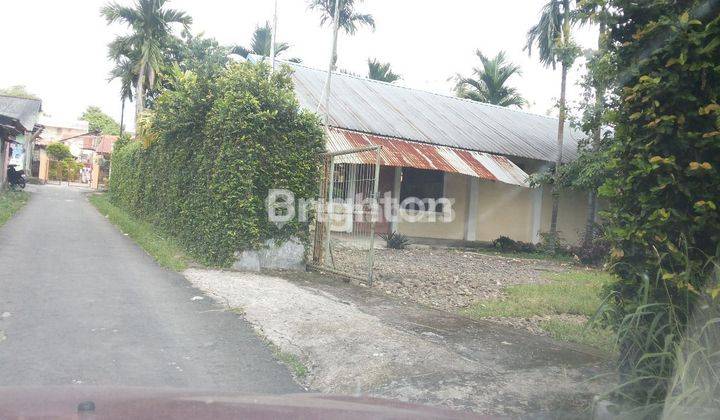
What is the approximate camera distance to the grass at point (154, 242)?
10.5 m

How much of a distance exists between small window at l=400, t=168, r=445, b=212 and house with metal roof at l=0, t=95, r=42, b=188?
1360 centimetres

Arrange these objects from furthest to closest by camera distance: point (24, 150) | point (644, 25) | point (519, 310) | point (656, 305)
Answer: point (24, 150) < point (519, 310) < point (644, 25) < point (656, 305)

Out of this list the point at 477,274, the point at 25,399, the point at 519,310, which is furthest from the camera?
the point at 477,274

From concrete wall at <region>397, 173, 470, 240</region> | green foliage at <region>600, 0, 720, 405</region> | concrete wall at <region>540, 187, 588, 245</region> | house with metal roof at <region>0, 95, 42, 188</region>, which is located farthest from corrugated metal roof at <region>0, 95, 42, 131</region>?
green foliage at <region>600, 0, 720, 405</region>

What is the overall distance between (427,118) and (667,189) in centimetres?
1668

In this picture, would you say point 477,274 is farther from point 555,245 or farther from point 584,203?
point 584,203

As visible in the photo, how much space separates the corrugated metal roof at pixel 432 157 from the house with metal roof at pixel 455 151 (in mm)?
40

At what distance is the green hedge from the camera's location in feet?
32.9

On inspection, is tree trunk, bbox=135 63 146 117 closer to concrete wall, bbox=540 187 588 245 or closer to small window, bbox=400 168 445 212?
small window, bbox=400 168 445 212

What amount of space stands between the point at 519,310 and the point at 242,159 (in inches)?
188

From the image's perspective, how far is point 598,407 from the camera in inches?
160

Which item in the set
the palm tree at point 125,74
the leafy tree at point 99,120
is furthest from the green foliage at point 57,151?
the leafy tree at point 99,120

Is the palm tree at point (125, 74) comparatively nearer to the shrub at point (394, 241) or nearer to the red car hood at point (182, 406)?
the shrub at point (394, 241)

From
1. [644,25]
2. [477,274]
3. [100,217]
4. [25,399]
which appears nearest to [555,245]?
[477,274]
